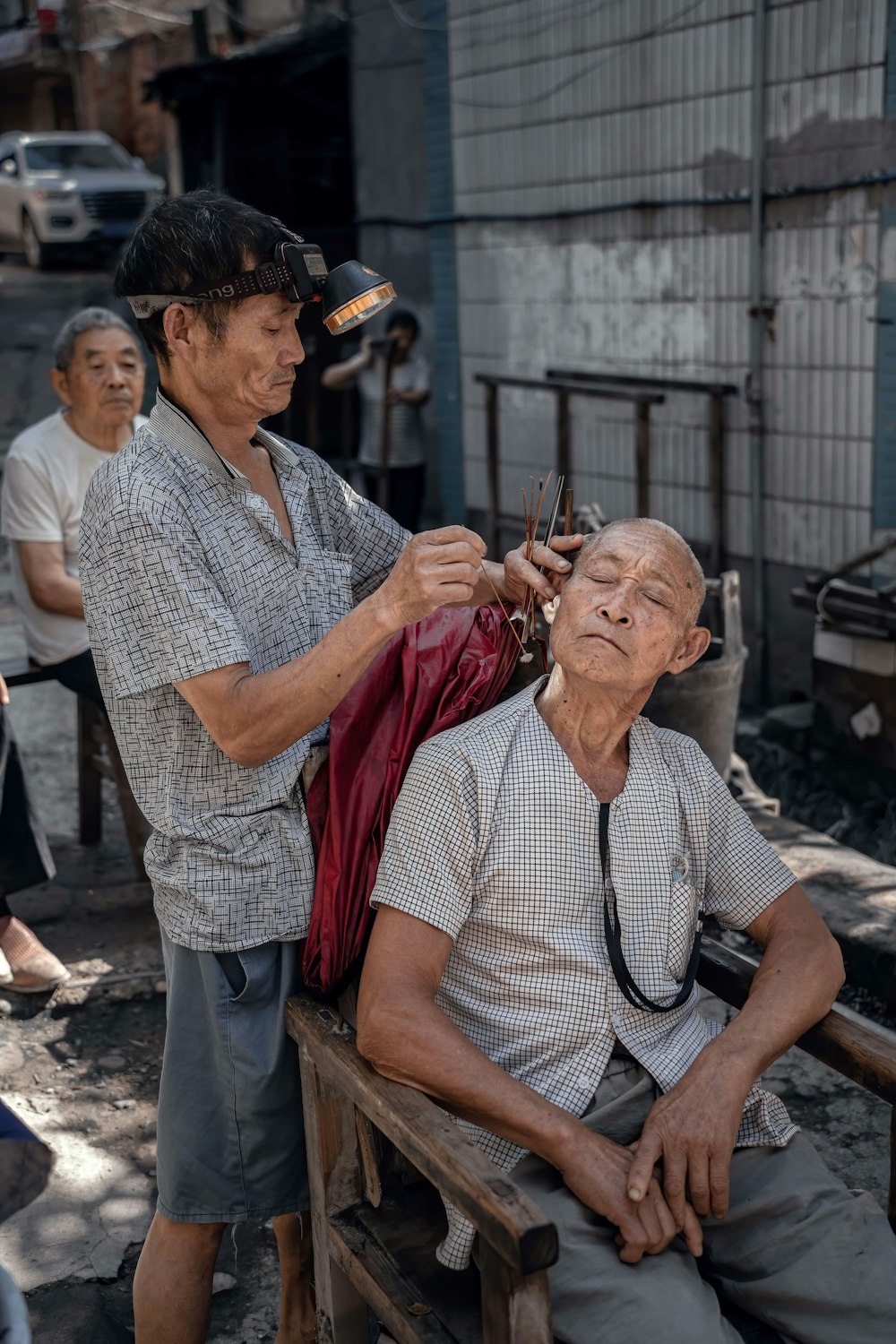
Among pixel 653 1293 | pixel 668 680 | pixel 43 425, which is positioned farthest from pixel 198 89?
pixel 653 1293

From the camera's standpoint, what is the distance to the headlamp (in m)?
2.02

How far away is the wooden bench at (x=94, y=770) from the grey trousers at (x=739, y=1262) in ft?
8.79

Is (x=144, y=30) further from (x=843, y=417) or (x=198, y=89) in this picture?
(x=843, y=417)

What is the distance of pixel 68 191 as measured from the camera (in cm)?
1806

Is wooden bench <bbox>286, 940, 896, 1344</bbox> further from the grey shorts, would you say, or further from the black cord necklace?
the black cord necklace

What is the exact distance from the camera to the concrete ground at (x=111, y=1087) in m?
2.76

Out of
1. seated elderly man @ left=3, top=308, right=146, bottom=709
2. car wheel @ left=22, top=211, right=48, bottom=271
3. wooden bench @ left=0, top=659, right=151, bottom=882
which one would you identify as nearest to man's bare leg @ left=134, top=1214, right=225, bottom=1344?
wooden bench @ left=0, top=659, right=151, bottom=882

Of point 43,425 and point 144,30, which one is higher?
point 144,30

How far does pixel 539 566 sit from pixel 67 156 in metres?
18.9

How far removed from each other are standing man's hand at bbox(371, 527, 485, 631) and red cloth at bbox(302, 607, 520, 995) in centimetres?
29

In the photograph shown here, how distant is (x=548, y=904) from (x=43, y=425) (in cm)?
304

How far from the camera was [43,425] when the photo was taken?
441 cm

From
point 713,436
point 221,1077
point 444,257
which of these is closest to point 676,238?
point 713,436

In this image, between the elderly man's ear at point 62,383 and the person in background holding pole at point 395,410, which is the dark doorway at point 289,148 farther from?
the elderly man's ear at point 62,383
